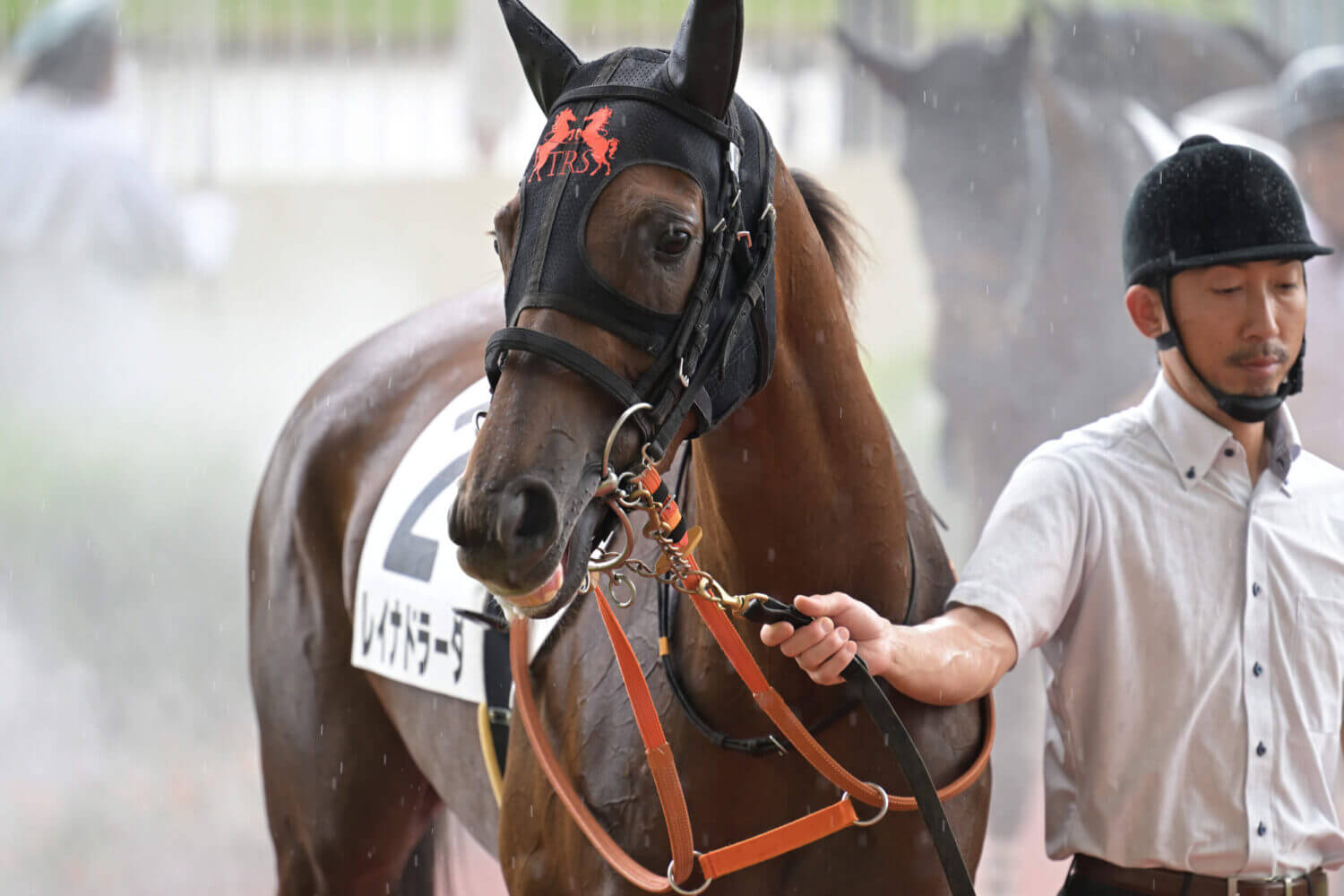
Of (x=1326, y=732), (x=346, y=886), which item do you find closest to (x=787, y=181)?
(x=1326, y=732)

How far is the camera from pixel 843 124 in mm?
6652

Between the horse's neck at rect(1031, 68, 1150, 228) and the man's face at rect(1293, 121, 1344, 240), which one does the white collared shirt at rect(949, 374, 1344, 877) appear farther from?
the horse's neck at rect(1031, 68, 1150, 228)

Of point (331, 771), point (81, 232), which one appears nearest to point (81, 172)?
point (81, 232)

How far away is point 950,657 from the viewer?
4.95 feet

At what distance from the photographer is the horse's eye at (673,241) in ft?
4.01

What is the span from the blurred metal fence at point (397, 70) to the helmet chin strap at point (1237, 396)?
5.14 meters

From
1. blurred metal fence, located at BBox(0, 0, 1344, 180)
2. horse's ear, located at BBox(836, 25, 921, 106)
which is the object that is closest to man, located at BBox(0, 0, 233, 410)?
blurred metal fence, located at BBox(0, 0, 1344, 180)

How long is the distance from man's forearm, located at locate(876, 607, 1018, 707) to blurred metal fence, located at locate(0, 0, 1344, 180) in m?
5.34

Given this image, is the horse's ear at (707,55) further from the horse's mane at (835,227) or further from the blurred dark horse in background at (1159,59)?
the blurred dark horse in background at (1159,59)

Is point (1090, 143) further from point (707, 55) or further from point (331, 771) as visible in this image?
point (707, 55)

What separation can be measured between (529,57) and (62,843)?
16.6 ft

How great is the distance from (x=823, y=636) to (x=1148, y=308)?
2.25ft

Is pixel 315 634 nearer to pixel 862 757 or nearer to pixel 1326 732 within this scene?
pixel 862 757

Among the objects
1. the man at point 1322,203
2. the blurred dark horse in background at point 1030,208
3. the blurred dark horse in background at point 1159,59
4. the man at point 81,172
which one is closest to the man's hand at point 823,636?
the man at point 1322,203
